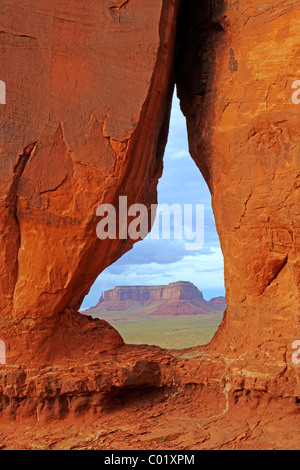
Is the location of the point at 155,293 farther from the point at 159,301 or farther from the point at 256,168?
the point at 256,168

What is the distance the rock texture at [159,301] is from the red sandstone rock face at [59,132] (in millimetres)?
41679

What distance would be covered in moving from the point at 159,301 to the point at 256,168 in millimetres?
47631

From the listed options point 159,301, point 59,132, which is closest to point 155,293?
point 159,301

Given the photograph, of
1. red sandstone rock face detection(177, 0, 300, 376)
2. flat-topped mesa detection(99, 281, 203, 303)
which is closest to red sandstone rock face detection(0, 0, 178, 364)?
red sandstone rock face detection(177, 0, 300, 376)

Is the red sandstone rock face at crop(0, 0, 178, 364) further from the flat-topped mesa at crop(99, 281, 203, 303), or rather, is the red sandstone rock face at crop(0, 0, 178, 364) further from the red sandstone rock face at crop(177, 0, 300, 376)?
the flat-topped mesa at crop(99, 281, 203, 303)

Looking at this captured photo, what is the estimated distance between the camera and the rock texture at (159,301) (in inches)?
1867

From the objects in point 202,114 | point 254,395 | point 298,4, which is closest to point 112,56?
point 202,114

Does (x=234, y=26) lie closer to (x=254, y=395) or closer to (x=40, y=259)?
(x=40, y=259)

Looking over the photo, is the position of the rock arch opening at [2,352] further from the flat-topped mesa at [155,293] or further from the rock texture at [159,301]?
the flat-topped mesa at [155,293]

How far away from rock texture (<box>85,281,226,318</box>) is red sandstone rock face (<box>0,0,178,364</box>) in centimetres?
4168

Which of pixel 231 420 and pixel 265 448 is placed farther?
pixel 231 420

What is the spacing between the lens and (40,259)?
489cm

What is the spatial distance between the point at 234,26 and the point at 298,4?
753mm

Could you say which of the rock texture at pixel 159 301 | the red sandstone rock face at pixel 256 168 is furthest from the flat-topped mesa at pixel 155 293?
the red sandstone rock face at pixel 256 168
